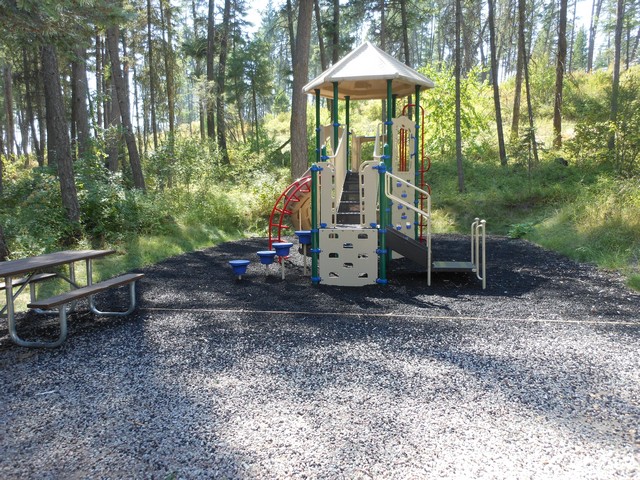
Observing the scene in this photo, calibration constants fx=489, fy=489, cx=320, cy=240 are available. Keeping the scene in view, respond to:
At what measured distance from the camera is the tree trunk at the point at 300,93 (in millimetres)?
13875

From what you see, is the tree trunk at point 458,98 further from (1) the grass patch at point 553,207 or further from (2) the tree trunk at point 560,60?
(2) the tree trunk at point 560,60

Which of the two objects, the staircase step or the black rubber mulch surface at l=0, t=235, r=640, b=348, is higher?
the staircase step

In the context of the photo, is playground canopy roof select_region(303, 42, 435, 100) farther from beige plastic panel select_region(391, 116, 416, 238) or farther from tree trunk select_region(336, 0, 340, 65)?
tree trunk select_region(336, 0, 340, 65)

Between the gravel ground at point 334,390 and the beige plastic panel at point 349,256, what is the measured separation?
0.75 metres

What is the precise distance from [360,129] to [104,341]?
24.3 metres

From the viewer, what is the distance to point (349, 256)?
7.28 metres

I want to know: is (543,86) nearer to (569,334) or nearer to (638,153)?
(638,153)

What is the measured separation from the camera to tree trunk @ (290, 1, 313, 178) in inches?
546

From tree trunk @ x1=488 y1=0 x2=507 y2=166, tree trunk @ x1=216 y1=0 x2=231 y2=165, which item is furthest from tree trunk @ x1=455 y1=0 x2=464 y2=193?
tree trunk @ x1=216 y1=0 x2=231 y2=165

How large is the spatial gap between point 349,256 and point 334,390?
382 cm

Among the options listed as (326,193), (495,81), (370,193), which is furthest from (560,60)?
(326,193)

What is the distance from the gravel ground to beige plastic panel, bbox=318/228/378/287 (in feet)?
2.47

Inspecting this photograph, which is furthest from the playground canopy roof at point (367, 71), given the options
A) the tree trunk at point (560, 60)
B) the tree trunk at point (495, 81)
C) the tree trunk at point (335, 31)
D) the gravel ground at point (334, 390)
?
the tree trunk at point (335, 31)

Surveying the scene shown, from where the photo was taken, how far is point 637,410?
319 cm
